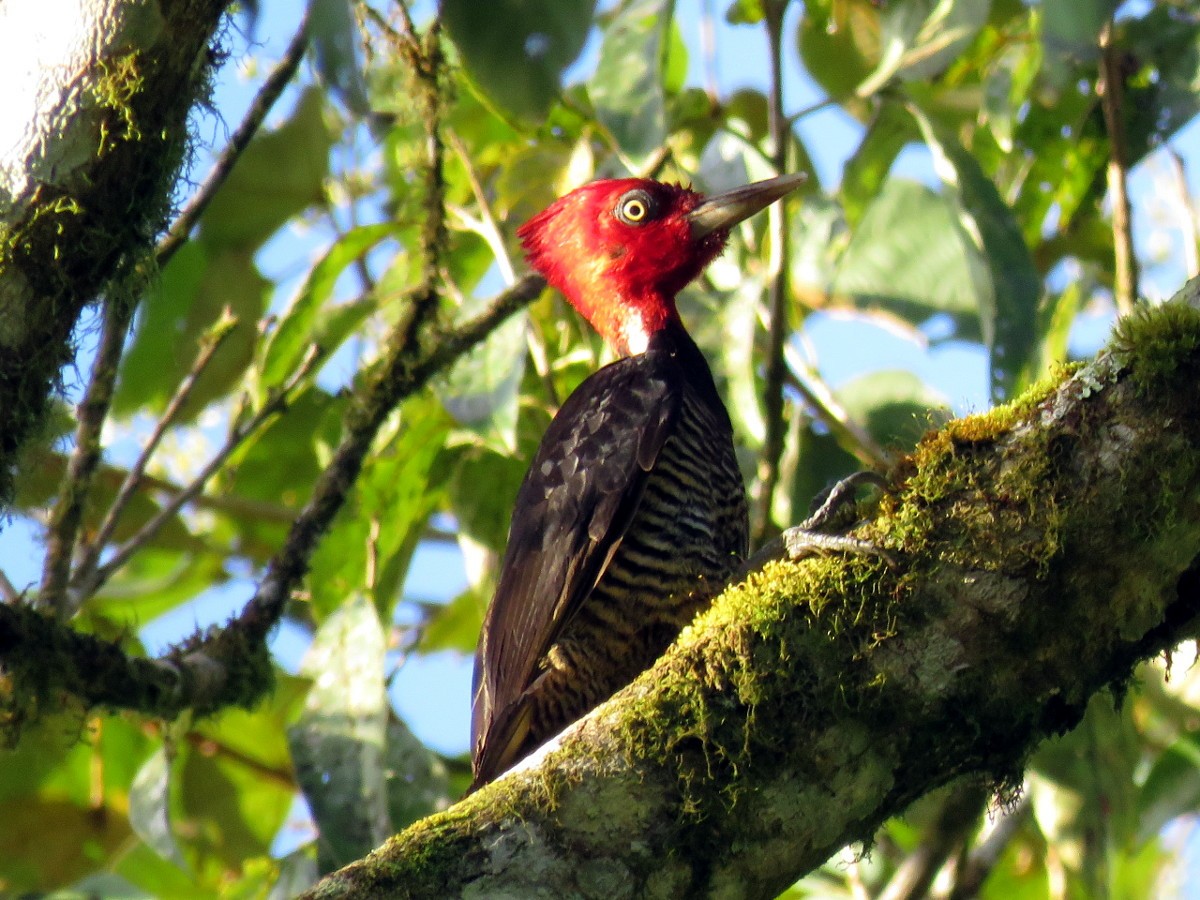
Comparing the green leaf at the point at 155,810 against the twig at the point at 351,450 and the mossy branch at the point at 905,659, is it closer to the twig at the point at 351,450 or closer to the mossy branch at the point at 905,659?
the twig at the point at 351,450

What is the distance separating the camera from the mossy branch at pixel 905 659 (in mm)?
2195

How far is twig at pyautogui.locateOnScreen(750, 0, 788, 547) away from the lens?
412 centimetres

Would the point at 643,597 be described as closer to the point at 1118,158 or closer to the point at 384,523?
the point at 384,523

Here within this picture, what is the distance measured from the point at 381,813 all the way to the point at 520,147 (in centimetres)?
265

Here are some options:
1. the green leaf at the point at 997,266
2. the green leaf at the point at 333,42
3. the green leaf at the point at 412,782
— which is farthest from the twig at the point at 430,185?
the green leaf at the point at 333,42

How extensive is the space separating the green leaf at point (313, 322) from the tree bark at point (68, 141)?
67.7 inches

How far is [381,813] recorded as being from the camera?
11.5 feet

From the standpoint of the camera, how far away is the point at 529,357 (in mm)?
4973

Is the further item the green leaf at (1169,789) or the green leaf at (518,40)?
the green leaf at (1169,789)

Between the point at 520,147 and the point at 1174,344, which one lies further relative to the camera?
the point at 520,147

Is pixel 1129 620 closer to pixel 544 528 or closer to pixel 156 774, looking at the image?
pixel 544 528

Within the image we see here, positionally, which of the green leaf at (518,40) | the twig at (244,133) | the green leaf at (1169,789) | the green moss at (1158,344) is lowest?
Answer: the green leaf at (1169,789)

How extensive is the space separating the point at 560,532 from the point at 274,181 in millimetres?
2022

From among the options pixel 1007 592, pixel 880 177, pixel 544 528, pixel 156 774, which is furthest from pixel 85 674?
pixel 880 177
